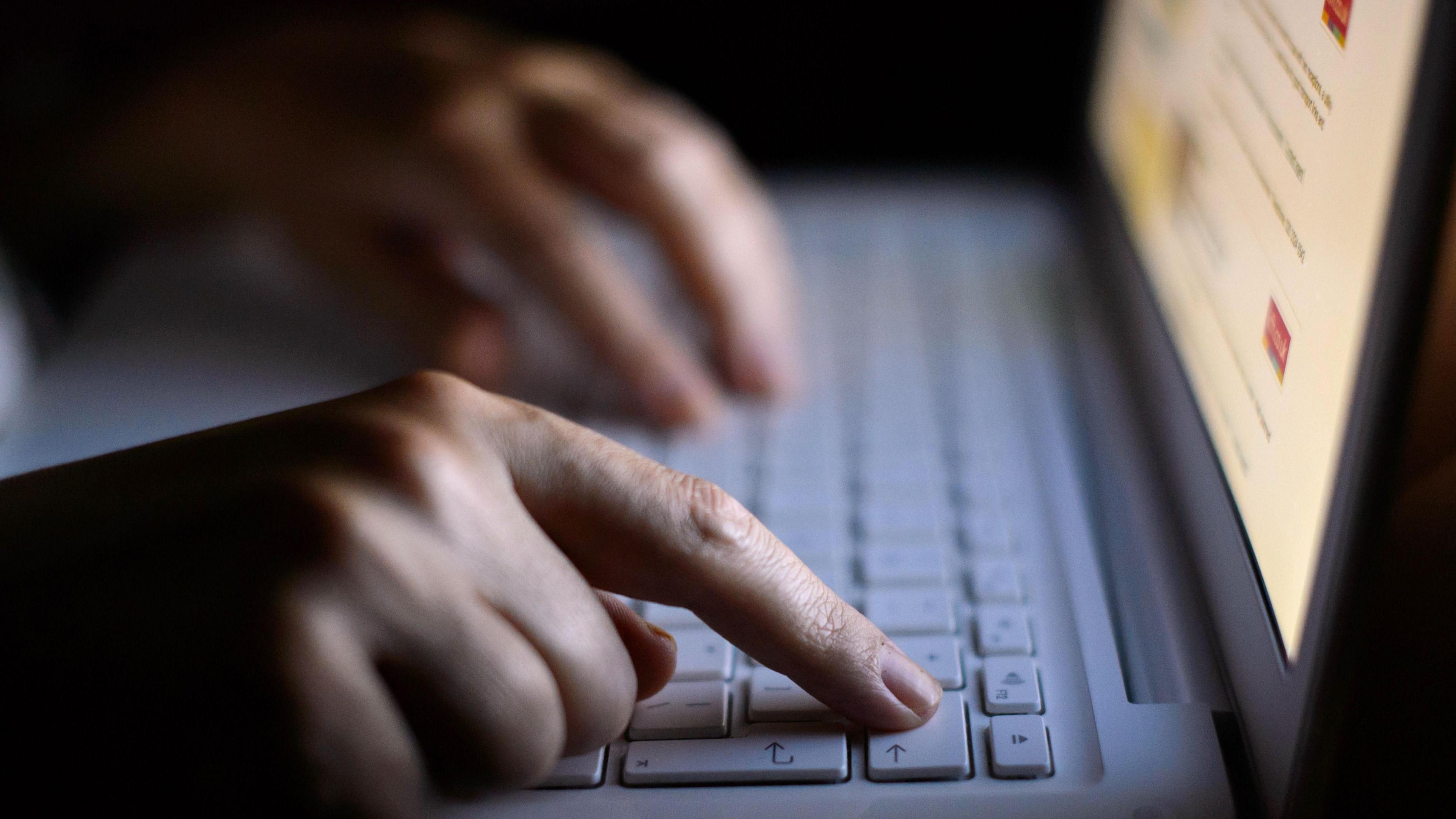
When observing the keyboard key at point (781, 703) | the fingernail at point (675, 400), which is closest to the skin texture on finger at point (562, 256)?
the fingernail at point (675, 400)

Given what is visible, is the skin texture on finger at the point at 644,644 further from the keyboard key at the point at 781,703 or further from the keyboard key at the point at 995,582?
the keyboard key at the point at 995,582

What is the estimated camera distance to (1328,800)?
313 millimetres

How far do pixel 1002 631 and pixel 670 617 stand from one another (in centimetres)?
14

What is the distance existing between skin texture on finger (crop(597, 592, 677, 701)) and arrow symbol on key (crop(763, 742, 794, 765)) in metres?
0.04

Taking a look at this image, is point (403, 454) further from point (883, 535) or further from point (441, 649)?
point (883, 535)

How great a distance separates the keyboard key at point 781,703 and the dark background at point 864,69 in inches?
25.5

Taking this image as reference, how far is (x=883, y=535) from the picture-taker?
1.52ft

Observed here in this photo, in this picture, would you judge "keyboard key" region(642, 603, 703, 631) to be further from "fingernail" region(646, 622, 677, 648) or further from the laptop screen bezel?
the laptop screen bezel

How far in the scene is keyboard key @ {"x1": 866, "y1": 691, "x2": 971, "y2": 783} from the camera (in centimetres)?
34

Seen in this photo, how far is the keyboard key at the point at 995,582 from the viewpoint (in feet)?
1.39

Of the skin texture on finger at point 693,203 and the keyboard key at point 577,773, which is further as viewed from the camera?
the skin texture on finger at point 693,203

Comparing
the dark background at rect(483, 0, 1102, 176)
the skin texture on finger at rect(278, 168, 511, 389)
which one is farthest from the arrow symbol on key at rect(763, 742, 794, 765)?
the dark background at rect(483, 0, 1102, 176)

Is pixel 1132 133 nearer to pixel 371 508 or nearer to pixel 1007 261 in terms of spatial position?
pixel 1007 261

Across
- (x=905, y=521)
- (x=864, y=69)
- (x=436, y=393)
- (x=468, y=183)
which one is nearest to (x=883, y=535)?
(x=905, y=521)
